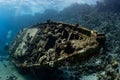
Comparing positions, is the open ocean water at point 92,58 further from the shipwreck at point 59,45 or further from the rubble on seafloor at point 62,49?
the shipwreck at point 59,45

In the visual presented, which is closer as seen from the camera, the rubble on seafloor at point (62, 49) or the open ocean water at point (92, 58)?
the rubble on seafloor at point (62, 49)

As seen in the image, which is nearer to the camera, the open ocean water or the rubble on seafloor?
the rubble on seafloor

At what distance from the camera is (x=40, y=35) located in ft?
54.5

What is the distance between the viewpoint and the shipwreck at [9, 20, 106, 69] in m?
10.7

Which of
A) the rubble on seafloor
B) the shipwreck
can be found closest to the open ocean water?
the rubble on seafloor

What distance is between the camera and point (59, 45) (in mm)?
12430

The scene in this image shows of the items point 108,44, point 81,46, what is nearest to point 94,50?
point 81,46

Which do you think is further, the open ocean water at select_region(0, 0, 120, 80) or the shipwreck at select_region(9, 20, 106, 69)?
the open ocean water at select_region(0, 0, 120, 80)

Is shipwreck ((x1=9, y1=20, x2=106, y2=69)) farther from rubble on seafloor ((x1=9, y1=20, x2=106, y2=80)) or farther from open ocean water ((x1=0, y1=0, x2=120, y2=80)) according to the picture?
open ocean water ((x1=0, y1=0, x2=120, y2=80))

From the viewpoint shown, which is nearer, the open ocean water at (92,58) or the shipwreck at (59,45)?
the shipwreck at (59,45)

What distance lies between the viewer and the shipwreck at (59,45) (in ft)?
35.0

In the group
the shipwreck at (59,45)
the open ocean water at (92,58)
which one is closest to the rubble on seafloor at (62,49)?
the shipwreck at (59,45)

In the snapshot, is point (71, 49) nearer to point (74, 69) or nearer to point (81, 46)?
point (81, 46)

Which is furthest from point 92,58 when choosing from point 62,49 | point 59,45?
point 62,49
